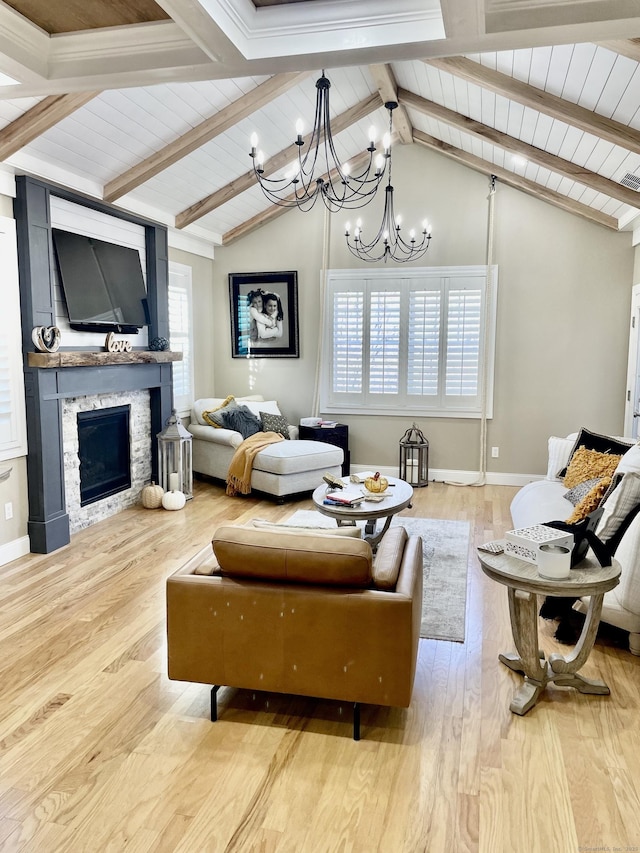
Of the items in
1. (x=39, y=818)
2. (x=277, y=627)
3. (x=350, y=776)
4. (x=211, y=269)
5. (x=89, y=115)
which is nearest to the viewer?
(x=39, y=818)

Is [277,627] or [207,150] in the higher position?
[207,150]

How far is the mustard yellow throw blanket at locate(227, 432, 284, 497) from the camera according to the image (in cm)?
584

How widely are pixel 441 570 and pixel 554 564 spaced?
1.72 m

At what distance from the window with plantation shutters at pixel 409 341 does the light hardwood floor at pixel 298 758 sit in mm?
3647

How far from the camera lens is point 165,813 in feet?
6.30

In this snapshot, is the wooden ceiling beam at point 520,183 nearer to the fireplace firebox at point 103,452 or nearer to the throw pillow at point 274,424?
the throw pillow at point 274,424

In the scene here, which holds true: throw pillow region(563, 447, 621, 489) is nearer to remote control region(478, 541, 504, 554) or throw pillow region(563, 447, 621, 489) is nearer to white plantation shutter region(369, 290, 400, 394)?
remote control region(478, 541, 504, 554)

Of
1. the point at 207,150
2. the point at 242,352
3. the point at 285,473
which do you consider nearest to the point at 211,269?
the point at 242,352

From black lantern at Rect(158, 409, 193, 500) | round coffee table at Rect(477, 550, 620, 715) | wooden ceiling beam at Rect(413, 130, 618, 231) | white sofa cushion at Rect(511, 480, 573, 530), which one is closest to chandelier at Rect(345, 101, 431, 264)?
wooden ceiling beam at Rect(413, 130, 618, 231)

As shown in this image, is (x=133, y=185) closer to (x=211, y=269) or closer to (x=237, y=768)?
(x=211, y=269)

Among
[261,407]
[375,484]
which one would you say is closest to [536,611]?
[375,484]

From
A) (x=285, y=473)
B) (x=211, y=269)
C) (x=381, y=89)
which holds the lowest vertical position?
(x=285, y=473)

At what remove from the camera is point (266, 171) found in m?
5.74

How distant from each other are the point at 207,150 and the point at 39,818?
15.7 feet
